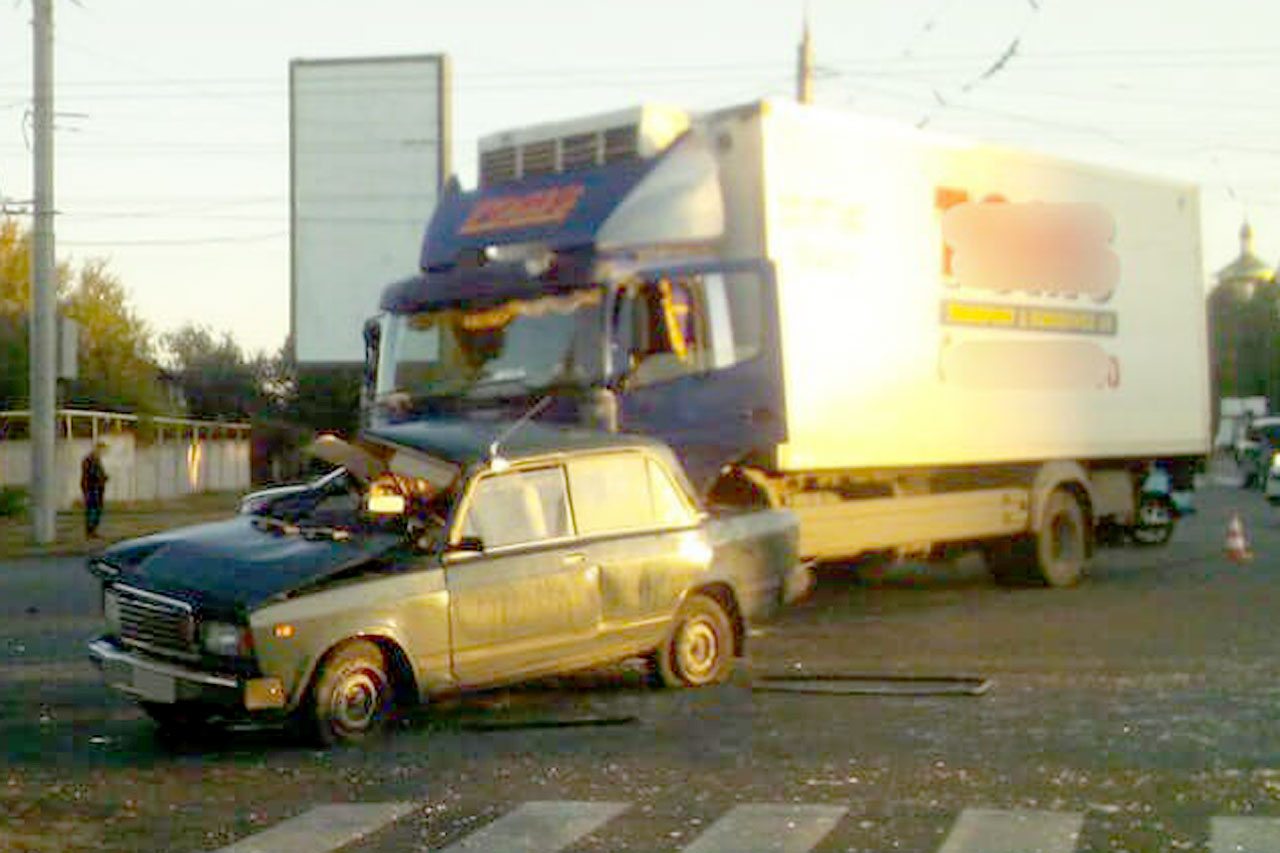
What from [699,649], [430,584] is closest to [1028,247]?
[699,649]

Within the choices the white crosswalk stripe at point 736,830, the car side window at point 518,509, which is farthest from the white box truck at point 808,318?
the white crosswalk stripe at point 736,830

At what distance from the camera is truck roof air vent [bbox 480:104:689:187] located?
49.3ft

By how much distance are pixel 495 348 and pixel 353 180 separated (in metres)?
18.5

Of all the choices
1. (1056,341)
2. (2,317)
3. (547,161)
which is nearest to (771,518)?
(547,161)

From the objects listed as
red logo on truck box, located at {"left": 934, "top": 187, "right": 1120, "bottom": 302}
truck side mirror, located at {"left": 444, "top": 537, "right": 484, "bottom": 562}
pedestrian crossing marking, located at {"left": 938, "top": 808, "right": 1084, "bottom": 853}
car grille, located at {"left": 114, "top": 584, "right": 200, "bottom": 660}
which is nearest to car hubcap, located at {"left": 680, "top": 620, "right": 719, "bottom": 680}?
truck side mirror, located at {"left": 444, "top": 537, "right": 484, "bottom": 562}

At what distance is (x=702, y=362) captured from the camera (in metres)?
14.5

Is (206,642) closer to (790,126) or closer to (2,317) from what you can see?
(790,126)

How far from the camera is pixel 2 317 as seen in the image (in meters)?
50.9

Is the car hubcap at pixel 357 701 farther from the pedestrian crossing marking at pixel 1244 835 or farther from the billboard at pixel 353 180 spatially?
the billboard at pixel 353 180

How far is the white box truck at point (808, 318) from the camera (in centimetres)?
1432

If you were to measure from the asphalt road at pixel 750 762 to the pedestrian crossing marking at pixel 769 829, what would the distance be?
20 millimetres

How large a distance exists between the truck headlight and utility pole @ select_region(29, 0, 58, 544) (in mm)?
19002

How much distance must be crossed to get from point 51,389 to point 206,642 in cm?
2050

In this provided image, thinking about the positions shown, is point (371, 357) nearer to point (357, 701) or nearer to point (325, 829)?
point (357, 701)
